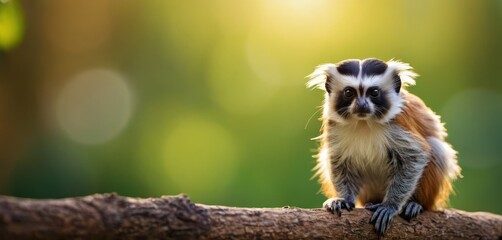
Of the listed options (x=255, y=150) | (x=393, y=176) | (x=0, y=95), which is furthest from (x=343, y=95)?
(x=0, y=95)

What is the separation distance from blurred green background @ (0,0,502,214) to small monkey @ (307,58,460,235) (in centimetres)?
394

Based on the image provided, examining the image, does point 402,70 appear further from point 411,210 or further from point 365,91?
point 411,210

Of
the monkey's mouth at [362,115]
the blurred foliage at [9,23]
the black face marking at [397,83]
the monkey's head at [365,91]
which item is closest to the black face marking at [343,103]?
the monkey's head at [365,91]

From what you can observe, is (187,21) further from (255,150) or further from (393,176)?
(393,176)

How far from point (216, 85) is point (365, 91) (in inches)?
244

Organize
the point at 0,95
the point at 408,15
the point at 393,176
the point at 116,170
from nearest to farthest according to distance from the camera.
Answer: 1. the point at 393,176
2. the point at 0,95
3. the point at 116,170
4. the point at 408,15

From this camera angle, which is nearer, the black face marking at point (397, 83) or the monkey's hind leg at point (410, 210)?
the monkey's hind leg at point (410, 210)

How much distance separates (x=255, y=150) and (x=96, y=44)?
3.02m

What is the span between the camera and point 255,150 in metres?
10.3

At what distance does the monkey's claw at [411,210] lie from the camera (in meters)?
4.93

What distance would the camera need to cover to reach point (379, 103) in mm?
5121

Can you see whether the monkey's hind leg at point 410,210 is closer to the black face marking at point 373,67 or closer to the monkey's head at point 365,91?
the monkey's head at point 365,91

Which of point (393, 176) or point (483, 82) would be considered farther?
point (483, 82)

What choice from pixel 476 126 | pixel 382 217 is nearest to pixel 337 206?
pixel 382 217
